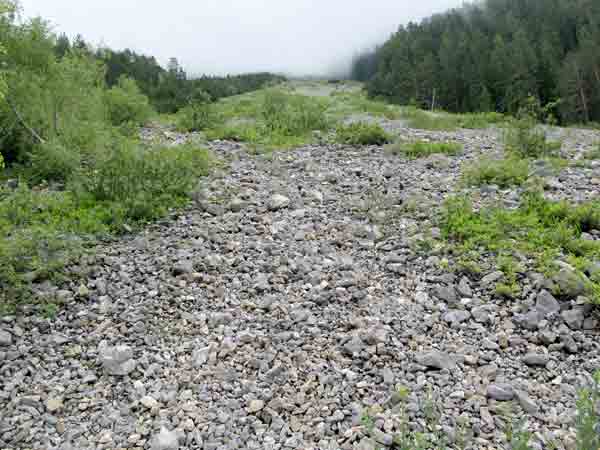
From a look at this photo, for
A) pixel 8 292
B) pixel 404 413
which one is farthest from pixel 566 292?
pixel 8 292

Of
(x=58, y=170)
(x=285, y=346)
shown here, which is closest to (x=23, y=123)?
(x=58, y=170)

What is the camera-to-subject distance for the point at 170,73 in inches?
2606

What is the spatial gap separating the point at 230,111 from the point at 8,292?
19.2 metres

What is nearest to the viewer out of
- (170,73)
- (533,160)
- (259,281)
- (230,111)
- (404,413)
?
(404,413)

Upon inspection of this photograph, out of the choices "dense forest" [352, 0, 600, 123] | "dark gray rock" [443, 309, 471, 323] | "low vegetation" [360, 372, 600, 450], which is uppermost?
"dense forest" [352, 0, 600, 123]

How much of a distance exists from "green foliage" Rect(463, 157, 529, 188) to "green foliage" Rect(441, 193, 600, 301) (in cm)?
127

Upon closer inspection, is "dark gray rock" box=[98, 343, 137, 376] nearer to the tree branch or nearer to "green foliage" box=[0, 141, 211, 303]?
"green foliage" box=[0, 141, 211, 303]

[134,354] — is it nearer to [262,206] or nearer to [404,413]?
[404,413]

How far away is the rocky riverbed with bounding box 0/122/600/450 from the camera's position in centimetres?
440

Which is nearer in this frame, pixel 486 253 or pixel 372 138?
pixel 486 253

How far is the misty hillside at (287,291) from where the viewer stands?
4.47m

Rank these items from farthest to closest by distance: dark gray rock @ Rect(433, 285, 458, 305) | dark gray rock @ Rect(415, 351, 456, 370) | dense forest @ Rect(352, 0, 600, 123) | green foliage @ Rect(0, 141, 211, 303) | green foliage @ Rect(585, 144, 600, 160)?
dense forest @ Rect(352, 0, 600, 123) < green foliage @ Rect(585, 144, 600, 160) < green foliage @ Rect(0, 141, 211, 303) < dark gray rock @ Rect(433, 285, 458, 305) < dark gray rock @ Rect(415, 351, 456, 370)

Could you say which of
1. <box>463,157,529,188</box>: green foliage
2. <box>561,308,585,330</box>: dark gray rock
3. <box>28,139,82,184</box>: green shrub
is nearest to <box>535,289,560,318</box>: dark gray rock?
<box>561,308,585,330</box>: dark gray rock

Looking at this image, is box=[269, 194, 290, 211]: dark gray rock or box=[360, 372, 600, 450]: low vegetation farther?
box=[269, 194, 290, 211]: dark gray rock
